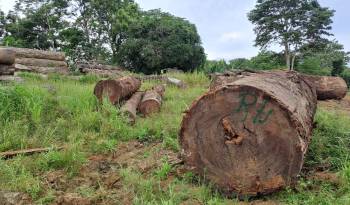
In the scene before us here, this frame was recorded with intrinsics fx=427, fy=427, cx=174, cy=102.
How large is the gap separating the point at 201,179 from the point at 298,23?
91.7 ft

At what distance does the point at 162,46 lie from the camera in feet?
67.3

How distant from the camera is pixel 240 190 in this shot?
3418mm

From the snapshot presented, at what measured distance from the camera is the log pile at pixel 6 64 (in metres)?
8.23

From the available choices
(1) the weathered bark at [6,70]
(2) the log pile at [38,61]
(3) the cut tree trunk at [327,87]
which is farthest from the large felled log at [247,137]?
(2) the log pile at [38,61]

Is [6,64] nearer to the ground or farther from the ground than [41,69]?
farther from the ground

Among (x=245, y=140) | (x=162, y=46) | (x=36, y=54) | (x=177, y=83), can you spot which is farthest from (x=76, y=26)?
(x=245, y=140)

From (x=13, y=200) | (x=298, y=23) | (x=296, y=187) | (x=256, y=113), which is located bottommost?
(x=13, y=200)

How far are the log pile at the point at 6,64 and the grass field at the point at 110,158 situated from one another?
217 centimetres

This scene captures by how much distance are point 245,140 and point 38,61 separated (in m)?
11.3

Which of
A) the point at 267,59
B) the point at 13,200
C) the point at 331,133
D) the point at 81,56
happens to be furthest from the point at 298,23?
the point at 13,200

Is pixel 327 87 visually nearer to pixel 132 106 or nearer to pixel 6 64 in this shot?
pixel 132 106

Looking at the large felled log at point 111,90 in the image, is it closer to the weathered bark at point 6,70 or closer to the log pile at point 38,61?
the weathered bark at point 6,70

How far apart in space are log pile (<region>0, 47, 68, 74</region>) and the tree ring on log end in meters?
10.0

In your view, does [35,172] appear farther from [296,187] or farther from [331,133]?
[331,133]
